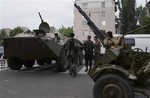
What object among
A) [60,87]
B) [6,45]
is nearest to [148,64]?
[60,87]

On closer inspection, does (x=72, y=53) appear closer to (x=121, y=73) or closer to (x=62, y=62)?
(x=62, y=62)

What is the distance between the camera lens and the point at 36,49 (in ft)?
46.0

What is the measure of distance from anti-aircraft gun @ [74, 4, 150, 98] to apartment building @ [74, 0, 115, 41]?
60953 millimetres

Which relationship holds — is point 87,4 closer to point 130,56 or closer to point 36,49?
point 36,49

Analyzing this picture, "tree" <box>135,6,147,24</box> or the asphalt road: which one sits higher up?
"tree" <box>135,6,147,24</box>

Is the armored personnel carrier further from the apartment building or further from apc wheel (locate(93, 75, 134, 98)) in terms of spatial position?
the apartment building

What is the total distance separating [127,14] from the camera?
2532 inches

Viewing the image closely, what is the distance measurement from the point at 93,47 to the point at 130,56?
23.7 ft

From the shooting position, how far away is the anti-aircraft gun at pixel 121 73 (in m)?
7.45

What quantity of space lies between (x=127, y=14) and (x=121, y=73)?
5759 cm

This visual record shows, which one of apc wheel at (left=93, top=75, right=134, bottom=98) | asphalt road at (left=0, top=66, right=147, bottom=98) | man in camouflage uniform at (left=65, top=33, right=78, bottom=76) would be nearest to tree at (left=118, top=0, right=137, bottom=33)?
man in camouflage uniform at (left=65, top=33, right=78, bottom=76)

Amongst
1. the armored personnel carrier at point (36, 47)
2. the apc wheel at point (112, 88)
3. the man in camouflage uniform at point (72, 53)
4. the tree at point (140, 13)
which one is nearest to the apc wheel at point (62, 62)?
the armored personnel carrier at point (36, 47)

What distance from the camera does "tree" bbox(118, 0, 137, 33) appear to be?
6309 centimetres

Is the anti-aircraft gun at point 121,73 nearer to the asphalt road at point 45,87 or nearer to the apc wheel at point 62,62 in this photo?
the asphalt road at point 45,87
